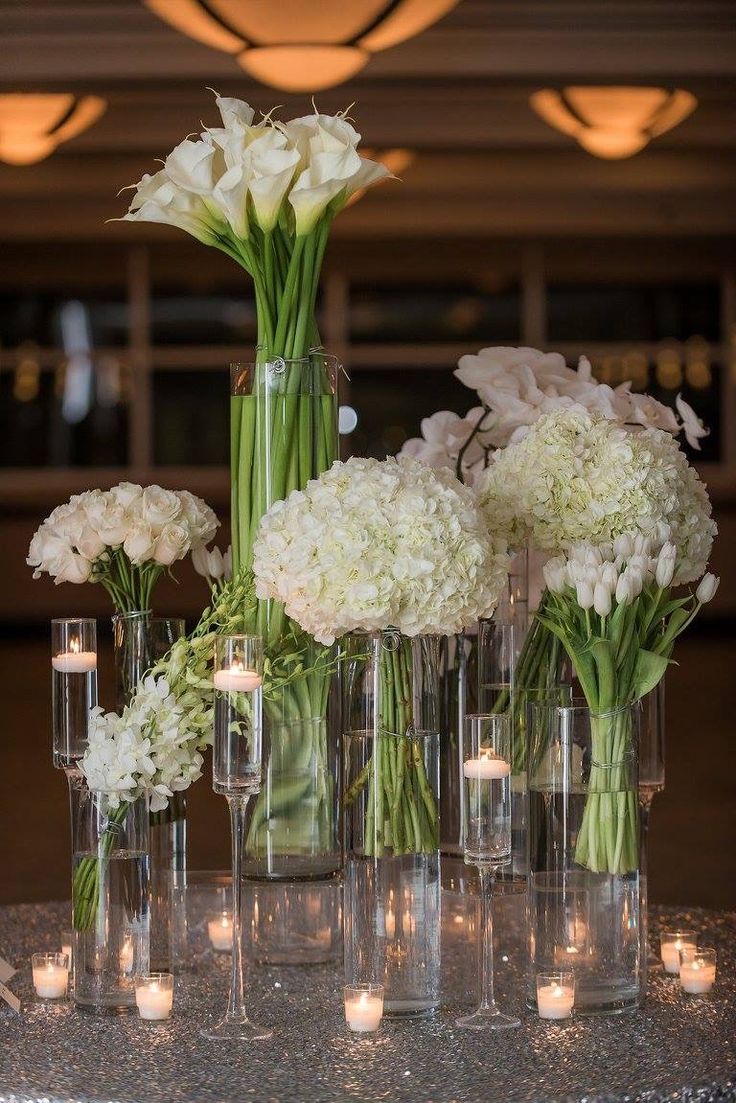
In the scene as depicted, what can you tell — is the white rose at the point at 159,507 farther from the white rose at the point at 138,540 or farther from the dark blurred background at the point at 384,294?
the dark blurred background at the point at 384,294

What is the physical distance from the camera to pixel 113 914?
4.12ft

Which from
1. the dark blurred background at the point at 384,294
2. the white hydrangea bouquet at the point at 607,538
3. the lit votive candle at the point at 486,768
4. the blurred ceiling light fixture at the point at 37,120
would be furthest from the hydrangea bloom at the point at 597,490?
the dark blurred background at the point at 384,294

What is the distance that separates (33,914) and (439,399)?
682cm

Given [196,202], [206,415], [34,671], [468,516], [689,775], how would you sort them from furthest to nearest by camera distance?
[206,415] < [34,671] < [689,775] < [196,202] < [468,516]

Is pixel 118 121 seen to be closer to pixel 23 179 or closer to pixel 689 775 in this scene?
pixel 23 179

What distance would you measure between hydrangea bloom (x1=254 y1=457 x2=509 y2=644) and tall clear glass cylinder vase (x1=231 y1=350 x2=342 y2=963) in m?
0.20

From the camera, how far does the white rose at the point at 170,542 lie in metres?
1.38

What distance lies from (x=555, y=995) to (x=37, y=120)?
5898 millimetres

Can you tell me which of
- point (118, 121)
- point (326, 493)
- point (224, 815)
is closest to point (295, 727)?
point (326, 493)

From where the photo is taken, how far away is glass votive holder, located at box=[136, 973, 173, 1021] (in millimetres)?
1237

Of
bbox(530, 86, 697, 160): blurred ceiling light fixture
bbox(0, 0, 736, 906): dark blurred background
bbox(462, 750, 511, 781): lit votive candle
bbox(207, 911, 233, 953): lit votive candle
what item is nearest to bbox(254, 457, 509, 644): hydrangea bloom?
bbox(462, 750, 511, 781): lit votive candle

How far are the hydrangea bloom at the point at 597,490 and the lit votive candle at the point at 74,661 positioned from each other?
374 mm

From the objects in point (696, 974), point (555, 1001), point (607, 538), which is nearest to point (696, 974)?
point (696, 974)

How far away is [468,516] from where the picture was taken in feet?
3.84
